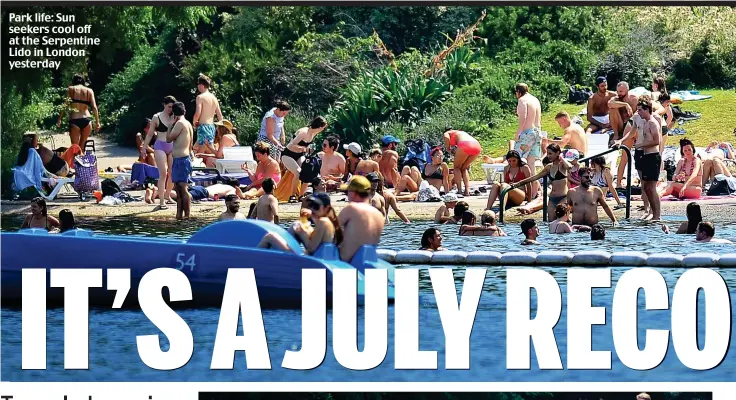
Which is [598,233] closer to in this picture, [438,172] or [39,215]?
[438,172]

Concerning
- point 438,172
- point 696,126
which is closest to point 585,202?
point 438,172

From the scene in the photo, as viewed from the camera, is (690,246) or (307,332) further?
(690,246)

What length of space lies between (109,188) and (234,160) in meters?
1.97

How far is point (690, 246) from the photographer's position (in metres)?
19.3

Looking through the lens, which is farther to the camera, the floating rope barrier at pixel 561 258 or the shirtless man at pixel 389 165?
the shirtless man at pixel 389 165

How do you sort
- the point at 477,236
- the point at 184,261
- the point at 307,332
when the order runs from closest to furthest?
the point at 307,332 < the point at 184,261 < the point at 477,236

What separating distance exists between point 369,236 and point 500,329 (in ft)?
4.75

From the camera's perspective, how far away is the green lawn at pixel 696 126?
26.0m

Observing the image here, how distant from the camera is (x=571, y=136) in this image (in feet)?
77.9

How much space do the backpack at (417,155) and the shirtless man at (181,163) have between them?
11.5 feet

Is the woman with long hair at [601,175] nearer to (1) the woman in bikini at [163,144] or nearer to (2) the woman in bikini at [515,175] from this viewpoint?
(2) the woman in bikini at [515,175]

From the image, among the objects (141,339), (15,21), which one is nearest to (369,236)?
(141,339)

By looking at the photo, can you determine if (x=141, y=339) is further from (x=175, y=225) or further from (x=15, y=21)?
(x=15, y=21)

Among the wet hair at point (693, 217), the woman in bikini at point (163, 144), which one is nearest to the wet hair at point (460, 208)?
the wet hair at point (693, 217)
